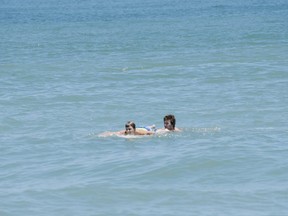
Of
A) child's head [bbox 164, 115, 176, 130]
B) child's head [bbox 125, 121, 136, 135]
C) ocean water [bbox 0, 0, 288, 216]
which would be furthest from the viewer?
child's head [bbox 164, 115, 176, 130]

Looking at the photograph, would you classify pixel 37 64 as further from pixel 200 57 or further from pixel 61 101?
pixel 61 101

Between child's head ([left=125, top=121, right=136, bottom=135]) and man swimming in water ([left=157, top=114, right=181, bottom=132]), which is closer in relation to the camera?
child's head ([left=125, top=121, right=136, bottom=135])

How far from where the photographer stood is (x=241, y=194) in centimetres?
1303

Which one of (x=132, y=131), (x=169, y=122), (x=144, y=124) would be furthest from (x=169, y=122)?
(x=144, y=124)

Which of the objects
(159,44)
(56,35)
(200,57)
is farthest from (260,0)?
(200,57)

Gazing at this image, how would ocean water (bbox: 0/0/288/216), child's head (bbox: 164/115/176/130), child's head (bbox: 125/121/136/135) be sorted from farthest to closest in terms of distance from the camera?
child's head (bbox: 164/115/176/130) < child's head (bbox: 125/121/136/135) < ocean water (bbox: 0/0/288/216)

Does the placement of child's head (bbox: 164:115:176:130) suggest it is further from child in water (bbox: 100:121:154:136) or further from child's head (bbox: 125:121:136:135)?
child's head (bbox: 125:121:136:135)

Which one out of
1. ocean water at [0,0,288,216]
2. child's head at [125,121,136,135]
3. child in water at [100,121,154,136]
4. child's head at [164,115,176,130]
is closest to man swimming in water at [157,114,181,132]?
child's head at [164,115,176,130]

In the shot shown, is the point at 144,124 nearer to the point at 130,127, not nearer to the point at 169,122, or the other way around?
the point at 169,122

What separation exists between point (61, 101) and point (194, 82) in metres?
4.88

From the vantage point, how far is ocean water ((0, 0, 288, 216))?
43.1ft

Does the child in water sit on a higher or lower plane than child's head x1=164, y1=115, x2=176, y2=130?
lower

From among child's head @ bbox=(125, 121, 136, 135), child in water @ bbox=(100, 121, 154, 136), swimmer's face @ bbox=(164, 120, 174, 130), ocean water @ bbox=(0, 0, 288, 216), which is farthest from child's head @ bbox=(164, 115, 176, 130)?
child's head @ bbox=(125, 121, 136, 135)

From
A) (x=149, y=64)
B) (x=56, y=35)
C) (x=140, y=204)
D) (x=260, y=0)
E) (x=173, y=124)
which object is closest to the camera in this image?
(x=140, y=204)
